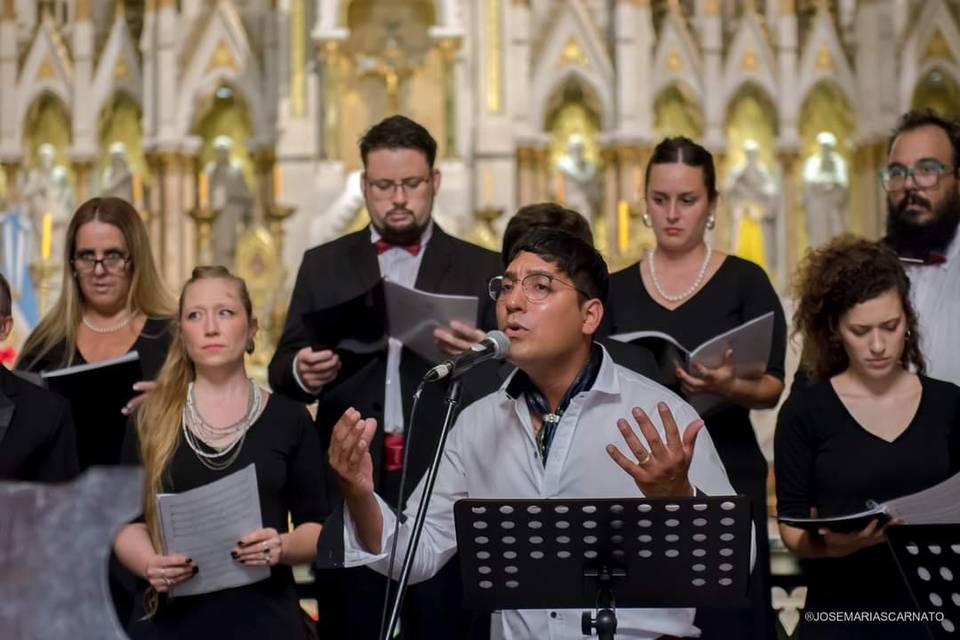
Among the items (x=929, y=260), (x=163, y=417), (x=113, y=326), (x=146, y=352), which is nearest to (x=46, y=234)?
(x=113, y=326)

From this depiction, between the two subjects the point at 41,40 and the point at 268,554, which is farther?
the point at 41,40

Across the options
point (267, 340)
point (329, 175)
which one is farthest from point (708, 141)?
point (267, 340)

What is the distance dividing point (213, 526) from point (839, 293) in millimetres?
1566

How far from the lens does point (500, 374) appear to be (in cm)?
412

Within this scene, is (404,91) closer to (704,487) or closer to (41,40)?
(41,40)

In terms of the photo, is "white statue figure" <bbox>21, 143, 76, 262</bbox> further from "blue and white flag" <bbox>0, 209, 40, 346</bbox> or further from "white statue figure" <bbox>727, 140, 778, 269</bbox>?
"white statue figure" <bbox>727, 140, 778, 269</bbox>

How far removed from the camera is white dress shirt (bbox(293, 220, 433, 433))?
13.5 feet

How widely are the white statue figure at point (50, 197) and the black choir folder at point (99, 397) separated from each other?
251 inches

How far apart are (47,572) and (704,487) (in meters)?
1.33

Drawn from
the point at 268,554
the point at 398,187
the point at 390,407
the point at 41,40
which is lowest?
the point at 268,554

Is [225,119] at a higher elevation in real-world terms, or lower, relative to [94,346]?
higher

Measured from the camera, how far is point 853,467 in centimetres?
354

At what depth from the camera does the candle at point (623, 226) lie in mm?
9711

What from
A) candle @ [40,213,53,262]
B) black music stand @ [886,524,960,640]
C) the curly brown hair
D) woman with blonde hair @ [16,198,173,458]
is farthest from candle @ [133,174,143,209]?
black music stand @ [886,524,960,640]
